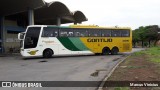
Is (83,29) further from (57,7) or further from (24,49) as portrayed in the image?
(57,7)

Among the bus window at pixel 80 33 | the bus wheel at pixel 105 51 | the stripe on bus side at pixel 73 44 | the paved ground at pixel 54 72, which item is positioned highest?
the bus window at pixel 80 33

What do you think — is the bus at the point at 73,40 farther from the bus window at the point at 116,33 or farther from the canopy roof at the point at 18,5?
the canopy roof at the point at 18,5

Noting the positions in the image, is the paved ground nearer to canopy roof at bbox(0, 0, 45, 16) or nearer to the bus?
the bus

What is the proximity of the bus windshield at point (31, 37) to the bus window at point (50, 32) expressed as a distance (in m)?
0.61

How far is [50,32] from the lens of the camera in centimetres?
2991

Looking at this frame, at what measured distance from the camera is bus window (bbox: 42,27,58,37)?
29503mm

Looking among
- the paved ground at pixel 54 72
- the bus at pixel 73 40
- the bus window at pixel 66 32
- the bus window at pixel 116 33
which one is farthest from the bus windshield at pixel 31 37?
the bus window at pixel 116 33

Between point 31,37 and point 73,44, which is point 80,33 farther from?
point 31,37

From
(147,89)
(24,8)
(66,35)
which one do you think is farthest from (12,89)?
(24,8)

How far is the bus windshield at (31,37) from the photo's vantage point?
28.5 metres

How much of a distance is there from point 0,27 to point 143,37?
4647 cm

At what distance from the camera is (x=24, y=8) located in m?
43.8

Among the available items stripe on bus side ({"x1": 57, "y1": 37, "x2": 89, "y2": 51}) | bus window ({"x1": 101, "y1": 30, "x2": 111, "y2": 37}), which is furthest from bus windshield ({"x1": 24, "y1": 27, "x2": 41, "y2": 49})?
bus window ({"x1": 101, "y1": 30, "x2": 111, "y2": 37})

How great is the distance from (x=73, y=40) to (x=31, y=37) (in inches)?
167
